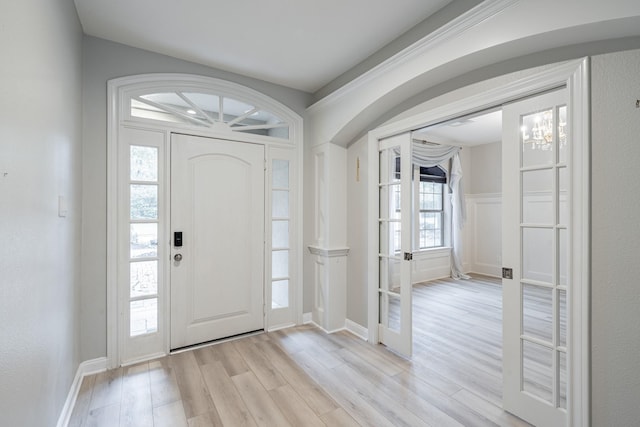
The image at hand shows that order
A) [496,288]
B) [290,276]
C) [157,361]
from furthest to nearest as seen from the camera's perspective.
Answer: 1. [496,288]
2. [290,276]
3. [157,361]

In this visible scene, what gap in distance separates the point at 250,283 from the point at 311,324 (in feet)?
3.07

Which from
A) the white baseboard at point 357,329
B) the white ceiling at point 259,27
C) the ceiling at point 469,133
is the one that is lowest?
the white baseboard at point 357,329

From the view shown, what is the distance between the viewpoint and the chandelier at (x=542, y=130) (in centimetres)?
177

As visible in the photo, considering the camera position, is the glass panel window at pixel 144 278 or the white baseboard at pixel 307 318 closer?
the glass panel window at pixel 144 278

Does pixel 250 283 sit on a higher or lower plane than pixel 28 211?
lower

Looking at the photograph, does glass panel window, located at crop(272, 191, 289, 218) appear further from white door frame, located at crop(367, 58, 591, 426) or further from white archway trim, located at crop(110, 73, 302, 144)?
white door frame, located at crop(367, 58, 591, 426)

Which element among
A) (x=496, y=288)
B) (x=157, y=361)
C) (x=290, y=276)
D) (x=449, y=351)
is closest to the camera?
(x=157, y=361)

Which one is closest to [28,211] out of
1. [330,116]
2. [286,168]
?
[286,168]

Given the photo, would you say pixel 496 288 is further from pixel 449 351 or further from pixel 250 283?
pixel 250 283

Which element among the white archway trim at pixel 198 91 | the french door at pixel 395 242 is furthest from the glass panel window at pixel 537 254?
the white archway trim at pixel 198 91

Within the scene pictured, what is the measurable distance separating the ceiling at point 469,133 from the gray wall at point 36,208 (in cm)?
436

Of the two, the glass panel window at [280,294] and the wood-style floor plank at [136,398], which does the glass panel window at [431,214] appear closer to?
the glass panel window at [280,294]

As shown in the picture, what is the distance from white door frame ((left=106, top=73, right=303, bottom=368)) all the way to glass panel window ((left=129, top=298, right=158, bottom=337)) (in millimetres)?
74

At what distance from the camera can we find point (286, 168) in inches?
139
